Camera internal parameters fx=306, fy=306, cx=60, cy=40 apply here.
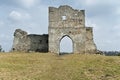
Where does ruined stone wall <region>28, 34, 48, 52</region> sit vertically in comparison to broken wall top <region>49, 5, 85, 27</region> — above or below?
below

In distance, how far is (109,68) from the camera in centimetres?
1848

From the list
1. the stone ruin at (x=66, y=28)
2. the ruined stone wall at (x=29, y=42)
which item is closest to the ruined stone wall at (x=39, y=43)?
the ruined stone wall at (x=29, y=42)

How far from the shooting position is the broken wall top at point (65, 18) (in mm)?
36781

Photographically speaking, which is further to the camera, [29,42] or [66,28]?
[29,42]

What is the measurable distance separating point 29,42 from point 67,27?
5.28 meters

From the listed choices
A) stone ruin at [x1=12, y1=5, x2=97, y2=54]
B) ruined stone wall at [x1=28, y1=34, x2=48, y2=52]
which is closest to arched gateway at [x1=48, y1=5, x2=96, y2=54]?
stone ruin at [x1=12, y1=5, x2=97, y2=54]

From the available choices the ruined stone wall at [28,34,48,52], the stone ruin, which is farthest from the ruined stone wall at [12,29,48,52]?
the stone ruin

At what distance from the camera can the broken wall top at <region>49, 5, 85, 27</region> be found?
36.8 metres

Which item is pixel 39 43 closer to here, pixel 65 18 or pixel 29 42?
pixel 29 42

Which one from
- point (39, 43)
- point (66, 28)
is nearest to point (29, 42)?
point (39, 43)

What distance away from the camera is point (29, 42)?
1508 inches

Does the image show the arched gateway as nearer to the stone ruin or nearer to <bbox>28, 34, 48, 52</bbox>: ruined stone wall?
the stone ruin

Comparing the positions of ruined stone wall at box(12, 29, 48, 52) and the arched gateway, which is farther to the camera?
ruined stone wall at box(12, 29, 48, 52)

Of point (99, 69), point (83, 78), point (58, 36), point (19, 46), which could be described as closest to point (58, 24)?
point (58, 36)
